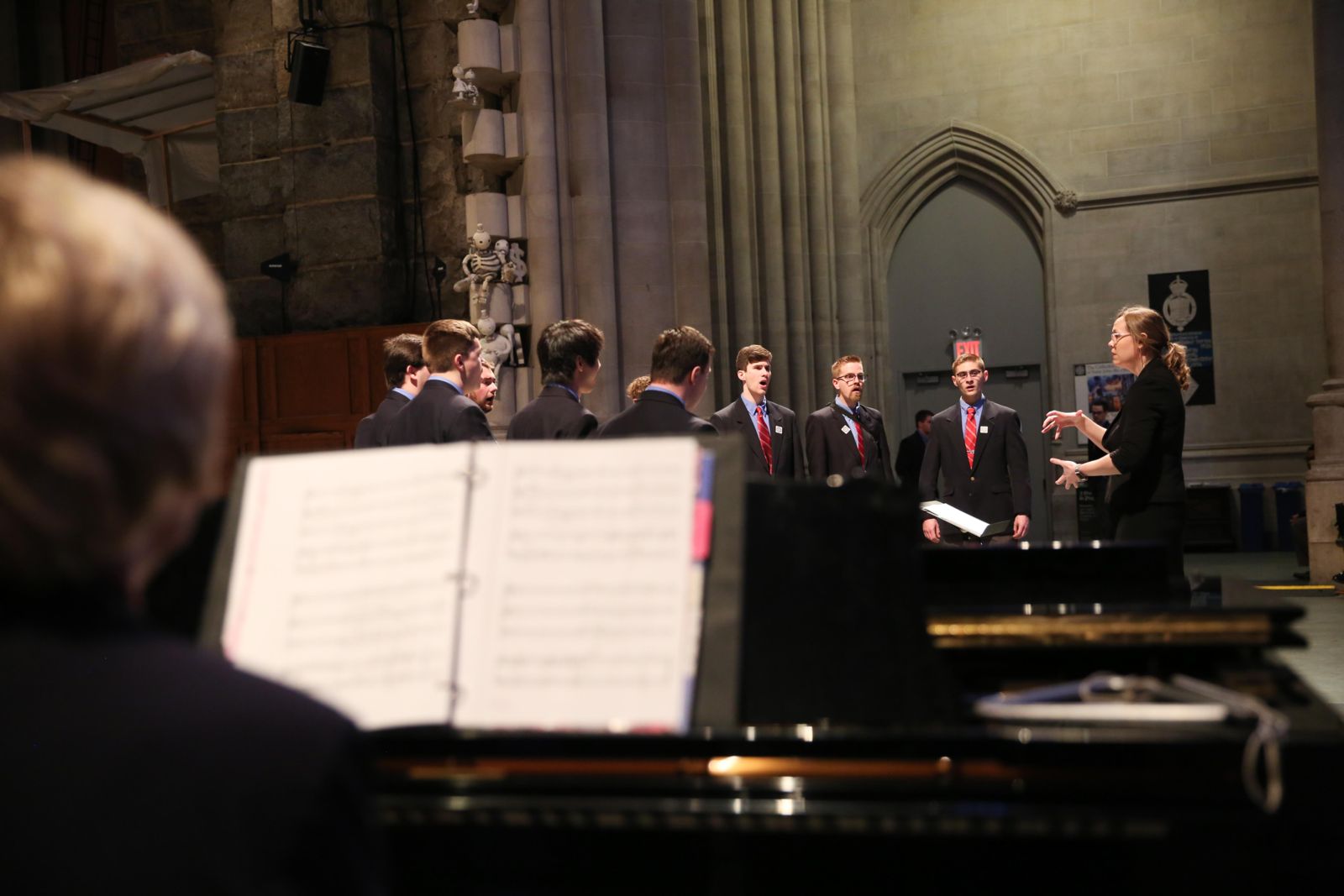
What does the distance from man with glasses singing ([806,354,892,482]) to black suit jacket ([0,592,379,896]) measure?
6983mm

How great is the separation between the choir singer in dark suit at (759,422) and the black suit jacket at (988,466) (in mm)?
790

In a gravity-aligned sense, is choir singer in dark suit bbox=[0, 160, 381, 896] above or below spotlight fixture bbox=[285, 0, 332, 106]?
below

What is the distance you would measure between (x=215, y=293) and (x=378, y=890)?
1.33 ft

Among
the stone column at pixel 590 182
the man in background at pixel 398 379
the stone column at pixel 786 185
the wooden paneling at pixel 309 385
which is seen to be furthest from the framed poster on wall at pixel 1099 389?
the man in background at pixel 398 379

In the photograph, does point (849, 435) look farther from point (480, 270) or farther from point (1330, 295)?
point (1330, 295)

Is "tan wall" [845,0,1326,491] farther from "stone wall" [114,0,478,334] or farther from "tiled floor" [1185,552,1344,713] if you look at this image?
"stone wall" [114,0,478,334]

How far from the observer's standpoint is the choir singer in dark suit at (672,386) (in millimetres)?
5137

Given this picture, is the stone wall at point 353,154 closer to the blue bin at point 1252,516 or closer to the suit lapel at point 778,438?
the suit lapel at point 778,438

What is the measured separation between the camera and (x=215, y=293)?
2.92ft

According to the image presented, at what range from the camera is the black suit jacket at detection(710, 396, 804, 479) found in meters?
7.61

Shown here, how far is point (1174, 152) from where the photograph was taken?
45.6ft

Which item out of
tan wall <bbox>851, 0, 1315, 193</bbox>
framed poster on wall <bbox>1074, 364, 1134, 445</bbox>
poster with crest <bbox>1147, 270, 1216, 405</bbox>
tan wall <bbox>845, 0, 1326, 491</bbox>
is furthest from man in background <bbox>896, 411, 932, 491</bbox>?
tan wall <bbox>851, 0, 1315, 193</bbox>

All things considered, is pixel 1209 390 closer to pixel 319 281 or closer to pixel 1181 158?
pixel 1181 158

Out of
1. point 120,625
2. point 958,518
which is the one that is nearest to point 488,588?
point 120,625
